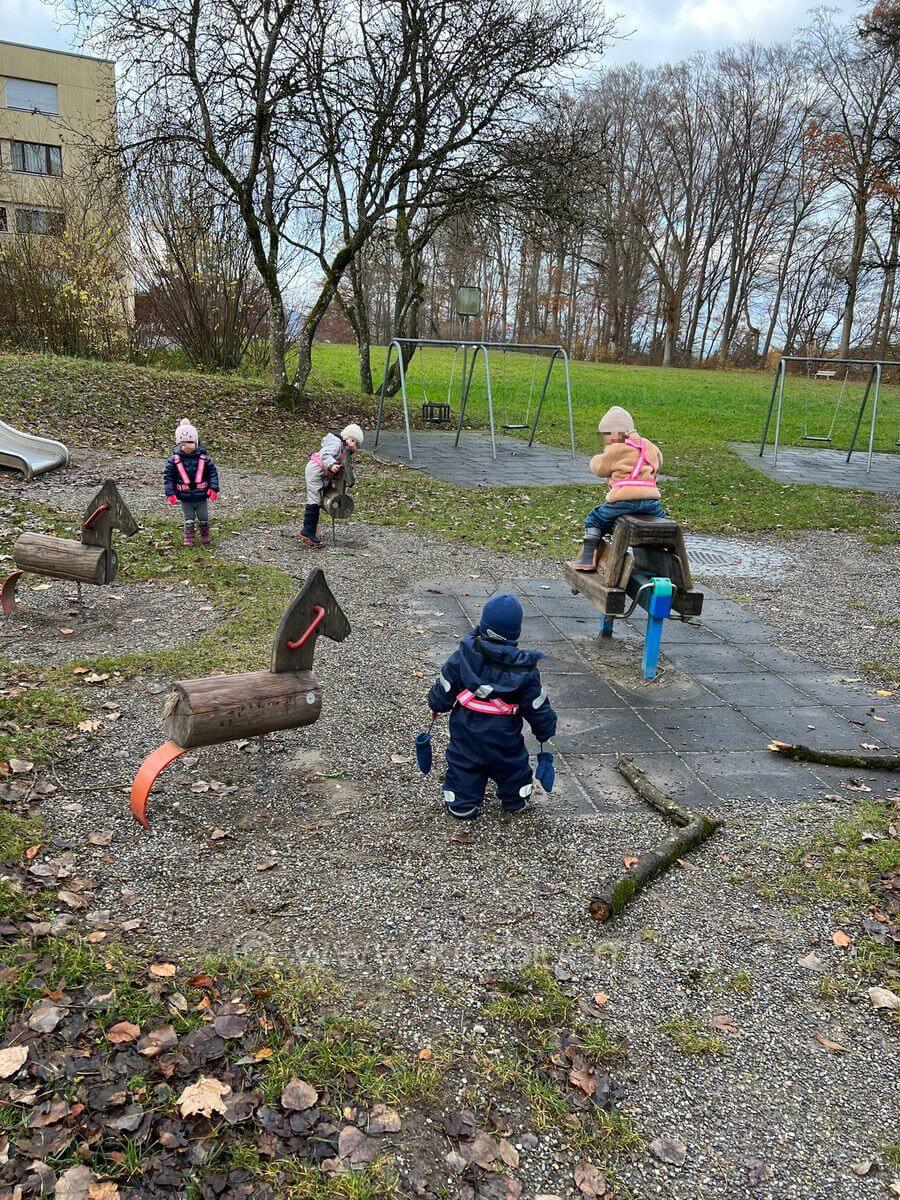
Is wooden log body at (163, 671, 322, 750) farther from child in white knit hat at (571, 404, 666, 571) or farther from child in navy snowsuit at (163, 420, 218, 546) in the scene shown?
child in navy snowsuit at (163, 420, 218, 546)

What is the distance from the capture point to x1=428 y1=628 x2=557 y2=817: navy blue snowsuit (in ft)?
12.5

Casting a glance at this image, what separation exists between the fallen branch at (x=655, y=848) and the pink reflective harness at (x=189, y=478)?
16.3 ft

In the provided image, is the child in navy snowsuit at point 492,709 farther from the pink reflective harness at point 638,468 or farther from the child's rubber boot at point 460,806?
the pink reflective harness at point 638,468

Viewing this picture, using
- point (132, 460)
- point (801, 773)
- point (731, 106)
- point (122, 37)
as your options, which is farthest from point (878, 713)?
point (731, 106)

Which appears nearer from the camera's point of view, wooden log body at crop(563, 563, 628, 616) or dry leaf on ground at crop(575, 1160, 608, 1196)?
dry leaf on ground at crop(575, 1160, 608, 1196)

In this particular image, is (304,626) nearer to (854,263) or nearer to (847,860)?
(847,860)

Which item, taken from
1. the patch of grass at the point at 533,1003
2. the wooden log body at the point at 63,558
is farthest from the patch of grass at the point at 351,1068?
the wooden log body at the point at 63,558

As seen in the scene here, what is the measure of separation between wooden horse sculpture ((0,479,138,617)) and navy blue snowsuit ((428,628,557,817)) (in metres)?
3.28

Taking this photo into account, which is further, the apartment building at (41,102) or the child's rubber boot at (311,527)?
the apartment building at (41,102)

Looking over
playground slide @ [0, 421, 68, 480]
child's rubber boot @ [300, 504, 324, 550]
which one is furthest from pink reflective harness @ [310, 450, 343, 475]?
playground slide @ [0, 421, 68, 480]

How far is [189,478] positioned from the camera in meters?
7.77

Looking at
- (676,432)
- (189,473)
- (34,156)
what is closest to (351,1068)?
(189,473)

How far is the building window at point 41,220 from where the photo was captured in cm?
1753

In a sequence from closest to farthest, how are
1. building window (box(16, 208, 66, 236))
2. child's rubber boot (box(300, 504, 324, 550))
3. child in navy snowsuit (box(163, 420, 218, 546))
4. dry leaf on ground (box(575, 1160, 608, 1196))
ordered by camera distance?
dry leaf on ground (box(575, 1160, 608, 1196)), child in navy snowsuit (box(163, 420, 218, 546)), child's rubber boot (box(300, 504, 324, 550)), building window (box(16, 208, 66, 236))
